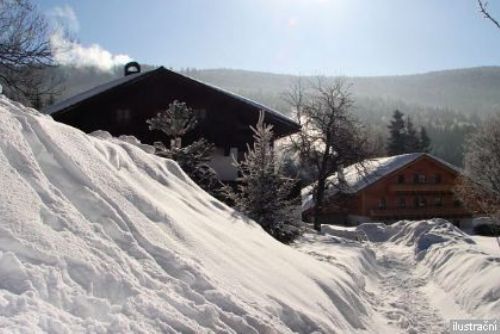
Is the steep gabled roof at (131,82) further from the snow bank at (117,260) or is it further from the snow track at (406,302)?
the snow bank at (117,260)

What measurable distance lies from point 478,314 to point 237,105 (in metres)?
15.7

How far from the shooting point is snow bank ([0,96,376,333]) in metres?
3.39

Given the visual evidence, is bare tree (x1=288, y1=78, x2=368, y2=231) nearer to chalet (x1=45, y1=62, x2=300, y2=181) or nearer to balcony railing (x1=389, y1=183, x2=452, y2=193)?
chalet (x1=45, y1=62, x2=300, y2=181)

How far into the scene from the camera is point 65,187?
4.72 m

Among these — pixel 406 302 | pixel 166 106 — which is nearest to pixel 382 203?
pixel 166 106

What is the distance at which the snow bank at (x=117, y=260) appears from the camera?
3.39 meters

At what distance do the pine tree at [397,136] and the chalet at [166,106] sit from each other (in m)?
50.6

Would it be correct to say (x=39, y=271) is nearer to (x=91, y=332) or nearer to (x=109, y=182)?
(x=91, y=332)

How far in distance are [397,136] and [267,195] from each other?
202 feet

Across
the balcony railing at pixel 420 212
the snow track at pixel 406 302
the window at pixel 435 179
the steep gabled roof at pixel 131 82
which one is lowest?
the balcony railing at pixel 420 212

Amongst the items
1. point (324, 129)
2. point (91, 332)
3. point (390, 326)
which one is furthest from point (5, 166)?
point (324, 129)

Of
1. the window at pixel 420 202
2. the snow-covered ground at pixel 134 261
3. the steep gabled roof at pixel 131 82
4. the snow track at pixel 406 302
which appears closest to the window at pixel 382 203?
the window at pixel 420 202

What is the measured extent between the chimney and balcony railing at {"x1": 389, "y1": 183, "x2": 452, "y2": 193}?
89.3ft

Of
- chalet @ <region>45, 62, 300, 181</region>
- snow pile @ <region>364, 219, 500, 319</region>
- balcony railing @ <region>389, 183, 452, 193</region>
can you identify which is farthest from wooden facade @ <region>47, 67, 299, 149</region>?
balcony railing @ <region>389, 183, 452, 193</region>
